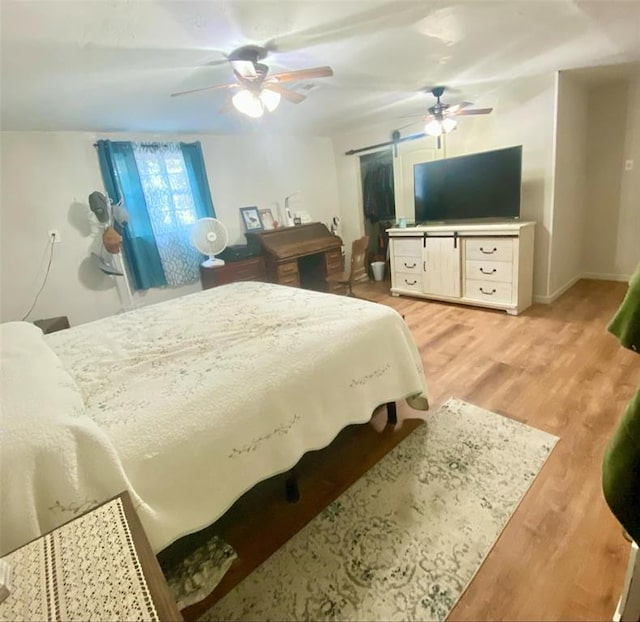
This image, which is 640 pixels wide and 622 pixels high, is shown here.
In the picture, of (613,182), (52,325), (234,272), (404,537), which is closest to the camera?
(404,537)

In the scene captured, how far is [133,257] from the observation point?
12.3 ft

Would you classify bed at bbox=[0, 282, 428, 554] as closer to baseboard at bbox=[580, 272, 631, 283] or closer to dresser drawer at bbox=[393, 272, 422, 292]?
dresser drawer at bbox=[393, 272, 422, 292]

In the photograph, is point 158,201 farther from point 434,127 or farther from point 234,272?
point 434,127

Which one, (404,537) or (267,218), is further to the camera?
(267,218)

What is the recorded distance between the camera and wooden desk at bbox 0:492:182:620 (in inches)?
21.7

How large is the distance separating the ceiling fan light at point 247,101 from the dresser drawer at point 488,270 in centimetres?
257

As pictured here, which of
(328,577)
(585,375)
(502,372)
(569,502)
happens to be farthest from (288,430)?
(585,375)

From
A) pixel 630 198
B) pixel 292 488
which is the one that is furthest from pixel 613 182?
pixel 292 488

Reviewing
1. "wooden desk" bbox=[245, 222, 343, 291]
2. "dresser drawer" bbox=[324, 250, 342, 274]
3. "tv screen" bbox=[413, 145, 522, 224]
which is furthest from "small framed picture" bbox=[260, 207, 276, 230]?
"tv screen" bbox=[413, 145, 522, 224]

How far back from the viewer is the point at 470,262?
3699mm

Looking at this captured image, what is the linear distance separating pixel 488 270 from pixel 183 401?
3276 mm

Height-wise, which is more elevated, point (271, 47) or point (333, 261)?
point (271, 47)

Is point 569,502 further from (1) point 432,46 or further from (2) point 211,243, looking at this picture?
(2) point 211,243

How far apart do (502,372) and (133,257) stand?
3.62 meters
